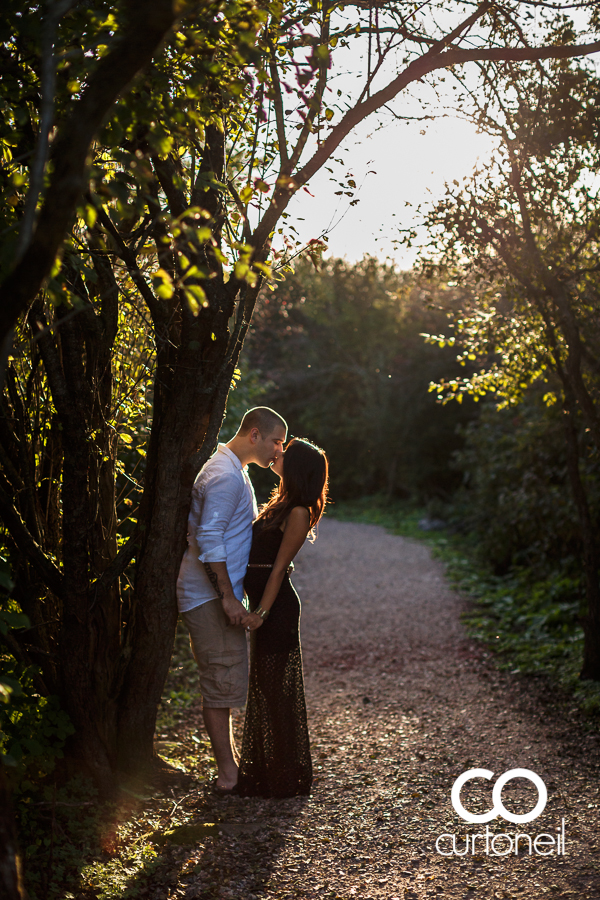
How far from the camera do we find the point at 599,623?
5.52 m

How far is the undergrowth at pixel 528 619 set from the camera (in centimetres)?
609

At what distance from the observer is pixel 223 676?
12.7 feet

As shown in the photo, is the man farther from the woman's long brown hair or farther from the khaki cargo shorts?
the woman's long brown hair

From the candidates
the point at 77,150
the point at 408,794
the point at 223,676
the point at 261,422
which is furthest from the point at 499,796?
the point at 77,150

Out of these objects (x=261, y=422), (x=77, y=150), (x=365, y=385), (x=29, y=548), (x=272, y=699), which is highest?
(x=365, y=385)

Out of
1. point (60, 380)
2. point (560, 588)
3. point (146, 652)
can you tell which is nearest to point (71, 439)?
point (60, 380)

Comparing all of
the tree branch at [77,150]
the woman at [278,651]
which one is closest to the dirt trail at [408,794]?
the woman at [278,651]

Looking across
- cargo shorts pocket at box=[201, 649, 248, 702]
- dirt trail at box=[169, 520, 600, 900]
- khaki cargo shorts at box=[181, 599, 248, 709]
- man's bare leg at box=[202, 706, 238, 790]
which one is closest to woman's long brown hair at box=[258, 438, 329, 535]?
khaki cargo shorts at box=[181, 599, 248, 709]

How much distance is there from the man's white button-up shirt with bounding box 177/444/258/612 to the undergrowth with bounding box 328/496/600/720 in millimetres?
2970

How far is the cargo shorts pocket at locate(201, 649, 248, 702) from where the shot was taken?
385 centimetres

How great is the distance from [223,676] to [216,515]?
35.3 inches

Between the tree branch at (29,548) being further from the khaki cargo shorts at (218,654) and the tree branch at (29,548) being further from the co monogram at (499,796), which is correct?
the co monogram at (499,796)

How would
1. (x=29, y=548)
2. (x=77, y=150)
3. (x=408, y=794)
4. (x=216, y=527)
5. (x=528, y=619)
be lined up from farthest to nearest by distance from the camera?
(x=528, y=619) → (x=408, y=794) → (x=216, y=527) → (x=29, y=548) → (x=77, y=150)

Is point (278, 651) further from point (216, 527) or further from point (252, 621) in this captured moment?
point (216, 527)
